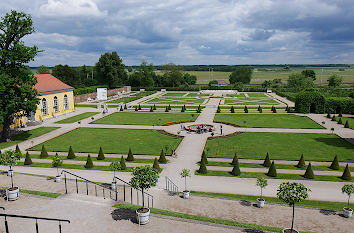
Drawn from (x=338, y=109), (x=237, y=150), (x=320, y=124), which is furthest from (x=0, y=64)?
(x=338, y=109)

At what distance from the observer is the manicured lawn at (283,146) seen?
31094mm

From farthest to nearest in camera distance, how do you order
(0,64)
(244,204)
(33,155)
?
(0,64) < (33,155) < (244,204)

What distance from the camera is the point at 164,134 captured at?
41.4 meters

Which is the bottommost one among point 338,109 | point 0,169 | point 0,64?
point 0,169

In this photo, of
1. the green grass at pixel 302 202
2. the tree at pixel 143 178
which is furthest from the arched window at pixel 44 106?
the tree at pixel 143 178

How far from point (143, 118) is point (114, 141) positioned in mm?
17599

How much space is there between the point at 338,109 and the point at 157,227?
188 feet

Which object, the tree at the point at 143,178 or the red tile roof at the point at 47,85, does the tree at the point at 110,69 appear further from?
the tree at the point at 143,178

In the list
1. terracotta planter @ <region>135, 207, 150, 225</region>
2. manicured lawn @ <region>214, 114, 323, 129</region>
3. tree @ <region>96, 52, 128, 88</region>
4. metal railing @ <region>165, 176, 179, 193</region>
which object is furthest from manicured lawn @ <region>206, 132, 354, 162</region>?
tree @ <region>96, 52, 128, 88</region>

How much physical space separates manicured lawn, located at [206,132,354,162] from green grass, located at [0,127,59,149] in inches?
1033

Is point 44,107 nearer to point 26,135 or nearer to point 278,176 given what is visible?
point 26,135

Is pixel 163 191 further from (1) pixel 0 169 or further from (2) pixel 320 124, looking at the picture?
(2) pixel 320 124

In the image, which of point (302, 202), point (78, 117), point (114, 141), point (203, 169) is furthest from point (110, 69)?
point (302, 202)

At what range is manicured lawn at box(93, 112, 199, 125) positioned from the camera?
5091 centimetres
